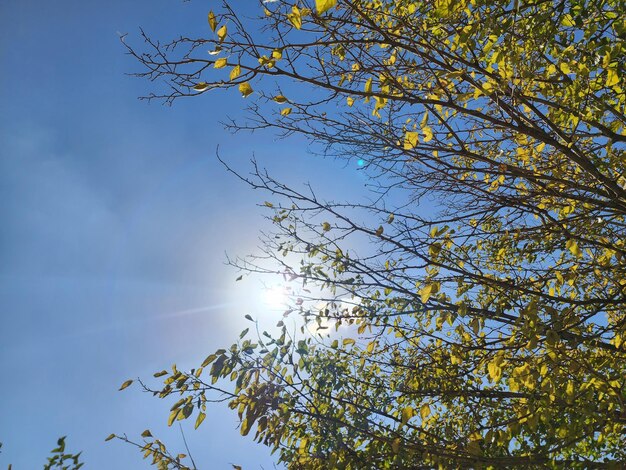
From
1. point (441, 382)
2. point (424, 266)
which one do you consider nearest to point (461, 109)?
point (424, 266)

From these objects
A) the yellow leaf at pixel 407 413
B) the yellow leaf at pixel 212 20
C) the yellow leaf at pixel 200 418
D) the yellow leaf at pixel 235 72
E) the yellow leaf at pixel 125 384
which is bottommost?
the yellow leaf at pixel 407 413

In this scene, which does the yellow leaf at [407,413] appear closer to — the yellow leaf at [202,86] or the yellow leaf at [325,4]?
the yellow leaf at [325,4]

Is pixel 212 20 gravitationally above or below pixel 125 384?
above

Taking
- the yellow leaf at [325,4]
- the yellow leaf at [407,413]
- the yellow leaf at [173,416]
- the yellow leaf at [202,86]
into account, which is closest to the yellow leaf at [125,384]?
the yellow leaf at [173,416]

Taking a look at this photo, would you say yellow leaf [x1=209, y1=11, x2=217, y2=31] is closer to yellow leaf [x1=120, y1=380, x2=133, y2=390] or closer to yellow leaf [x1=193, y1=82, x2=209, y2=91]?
yellow leaf [x1=193, y1=82, x2=209, y2=91]

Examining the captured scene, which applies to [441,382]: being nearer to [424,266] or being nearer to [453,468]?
[453,468]

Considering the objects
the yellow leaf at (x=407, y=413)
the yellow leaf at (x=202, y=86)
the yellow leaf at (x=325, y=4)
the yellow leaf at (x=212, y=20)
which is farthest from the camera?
the yellow leaf at (x=202, y=86)

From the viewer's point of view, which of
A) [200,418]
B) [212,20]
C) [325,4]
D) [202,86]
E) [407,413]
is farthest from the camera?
[200,418]

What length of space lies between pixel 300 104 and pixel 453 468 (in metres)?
3.20

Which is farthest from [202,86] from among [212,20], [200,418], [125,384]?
[200,418]

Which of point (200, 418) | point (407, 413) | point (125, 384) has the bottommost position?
point (407, 413)

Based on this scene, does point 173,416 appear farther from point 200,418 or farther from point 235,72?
point 235,72

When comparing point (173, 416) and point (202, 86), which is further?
point (173, 416)

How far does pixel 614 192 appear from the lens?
303 cm
